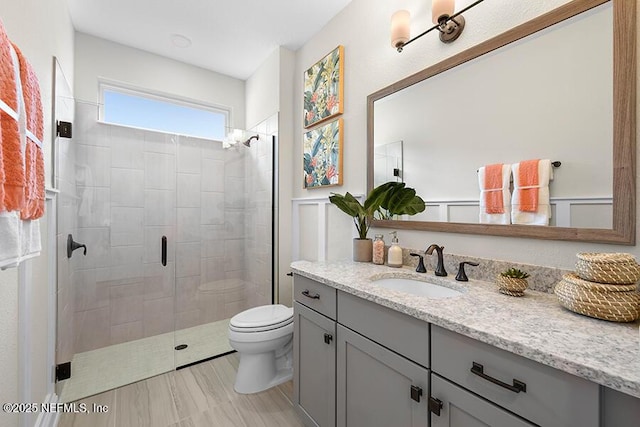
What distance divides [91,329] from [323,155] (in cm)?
239

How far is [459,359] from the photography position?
806mm

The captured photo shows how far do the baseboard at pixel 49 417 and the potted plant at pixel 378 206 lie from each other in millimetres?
1810

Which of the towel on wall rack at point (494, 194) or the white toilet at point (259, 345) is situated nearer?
the towel on wall rack at point (494, 194)

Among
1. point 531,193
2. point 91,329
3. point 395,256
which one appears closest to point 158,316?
point 91,329

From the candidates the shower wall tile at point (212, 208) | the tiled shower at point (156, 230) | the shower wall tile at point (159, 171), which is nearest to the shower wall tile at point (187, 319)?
the tiled shower at point (156, 230)

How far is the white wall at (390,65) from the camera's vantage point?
44.2 inches

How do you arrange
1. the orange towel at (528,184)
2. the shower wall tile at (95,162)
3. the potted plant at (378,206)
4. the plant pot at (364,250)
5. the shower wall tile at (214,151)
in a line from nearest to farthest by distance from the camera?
the orange towel at (528,184) → the potted plant at (378,206) → the plant pot at (364,250) → the shower wall tile at (95,162) → the shower wall tile at (214,151)

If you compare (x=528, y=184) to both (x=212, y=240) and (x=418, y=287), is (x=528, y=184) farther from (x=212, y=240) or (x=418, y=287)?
(x=212, y=240)

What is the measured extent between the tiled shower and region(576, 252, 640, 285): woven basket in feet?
7.10

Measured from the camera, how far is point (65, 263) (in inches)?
76.0

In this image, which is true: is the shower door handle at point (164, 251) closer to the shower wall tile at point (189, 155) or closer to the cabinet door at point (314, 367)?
the shower wall tile at point (189, 155)

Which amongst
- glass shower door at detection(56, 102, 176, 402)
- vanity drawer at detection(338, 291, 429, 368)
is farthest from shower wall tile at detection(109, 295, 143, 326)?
vanity drawer at detection(338, 291, 429, 368)

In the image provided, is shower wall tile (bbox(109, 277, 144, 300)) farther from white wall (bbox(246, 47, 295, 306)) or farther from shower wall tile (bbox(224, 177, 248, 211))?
white wall (bbox(246, 47, 295, 306))

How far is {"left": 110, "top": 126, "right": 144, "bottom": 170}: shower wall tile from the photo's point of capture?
2.32m
